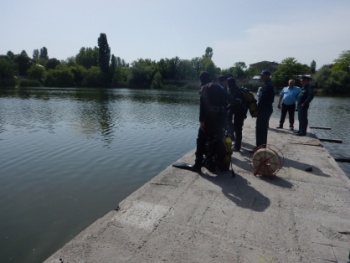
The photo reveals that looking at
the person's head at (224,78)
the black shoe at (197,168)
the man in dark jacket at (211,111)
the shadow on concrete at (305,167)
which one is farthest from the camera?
the person's head at (224,78)

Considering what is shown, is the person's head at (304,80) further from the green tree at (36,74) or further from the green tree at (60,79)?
the green tree at (36,74)

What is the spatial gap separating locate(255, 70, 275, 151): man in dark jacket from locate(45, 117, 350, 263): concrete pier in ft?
6.36

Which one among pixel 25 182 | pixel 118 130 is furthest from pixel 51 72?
pixel 25 182

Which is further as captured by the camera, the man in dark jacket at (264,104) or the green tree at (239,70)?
the green tree at (239,70)

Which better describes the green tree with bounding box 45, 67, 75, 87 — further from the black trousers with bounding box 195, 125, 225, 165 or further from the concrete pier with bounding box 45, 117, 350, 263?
the concrete pier with bounding box 45, 117, 350, 263

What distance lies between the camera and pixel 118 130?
16.1 m

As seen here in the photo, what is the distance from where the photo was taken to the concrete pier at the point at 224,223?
3250 millimetres

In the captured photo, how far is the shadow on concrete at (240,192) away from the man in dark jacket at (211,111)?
0.53m

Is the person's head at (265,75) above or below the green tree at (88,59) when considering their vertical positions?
below

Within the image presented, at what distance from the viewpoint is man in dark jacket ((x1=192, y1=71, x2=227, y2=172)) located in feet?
19.0

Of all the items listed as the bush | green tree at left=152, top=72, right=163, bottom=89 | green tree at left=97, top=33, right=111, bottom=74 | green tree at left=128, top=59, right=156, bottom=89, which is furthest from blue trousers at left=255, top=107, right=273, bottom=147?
green tree at left=97, top=33, right=111, bottom=74

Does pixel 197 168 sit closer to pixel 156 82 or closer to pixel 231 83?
pixel 231 83

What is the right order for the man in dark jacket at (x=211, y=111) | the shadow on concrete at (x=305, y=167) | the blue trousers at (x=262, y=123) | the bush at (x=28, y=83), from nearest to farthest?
the man in dark jacket at (x=211, y=111)
the shadow on concrete at (x=305, y=167)
the blue trousers at (x=262, y=123)
the bush at (x=28, y=83)

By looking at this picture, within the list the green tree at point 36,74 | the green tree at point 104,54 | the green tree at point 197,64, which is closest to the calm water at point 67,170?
the green tree at point 104,54
